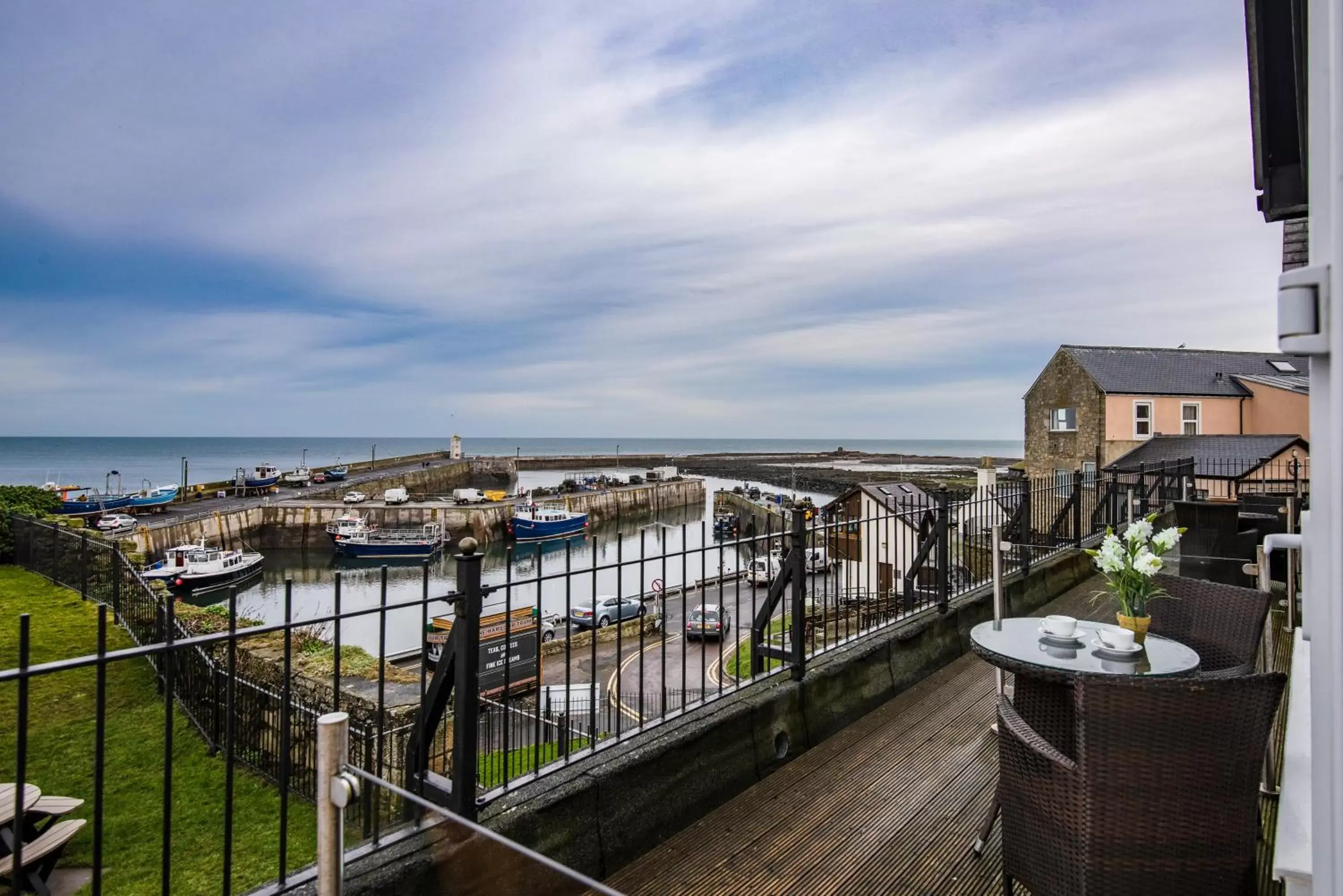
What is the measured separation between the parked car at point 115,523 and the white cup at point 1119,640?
4031cm

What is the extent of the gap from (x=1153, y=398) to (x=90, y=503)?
5771 centimetres

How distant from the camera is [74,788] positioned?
19.8ft

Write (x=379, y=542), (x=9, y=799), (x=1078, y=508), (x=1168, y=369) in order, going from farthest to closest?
(x=379, y=542), (x=1168, y=369), (x=1078, y=508), (x=9, y=799)

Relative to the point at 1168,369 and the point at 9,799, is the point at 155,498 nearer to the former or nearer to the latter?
the point at 9,799

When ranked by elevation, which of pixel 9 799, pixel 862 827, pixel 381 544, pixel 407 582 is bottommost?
pixel 407 582

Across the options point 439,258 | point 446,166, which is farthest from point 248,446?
point 446,166

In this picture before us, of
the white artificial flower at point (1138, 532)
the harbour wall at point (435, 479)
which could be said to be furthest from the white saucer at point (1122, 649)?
the harbour wall at point (435, 479)

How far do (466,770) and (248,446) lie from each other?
206 meters

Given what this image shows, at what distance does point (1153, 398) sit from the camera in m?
26.8

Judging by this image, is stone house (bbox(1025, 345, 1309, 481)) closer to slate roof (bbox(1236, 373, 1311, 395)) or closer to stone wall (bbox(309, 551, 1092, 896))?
slate roof (bbox(1236, 373, 1311, 395))

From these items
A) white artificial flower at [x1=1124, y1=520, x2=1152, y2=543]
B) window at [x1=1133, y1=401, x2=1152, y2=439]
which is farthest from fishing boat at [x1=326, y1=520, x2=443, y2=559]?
white artificial flower at [x1=1124, y1=520, x2=1152, y2=543]

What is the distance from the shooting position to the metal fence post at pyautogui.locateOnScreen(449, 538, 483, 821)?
2.56 m

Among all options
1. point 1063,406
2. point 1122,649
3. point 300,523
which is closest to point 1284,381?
point 1063,406

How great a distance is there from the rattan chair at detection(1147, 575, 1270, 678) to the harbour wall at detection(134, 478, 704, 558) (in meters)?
41.1
